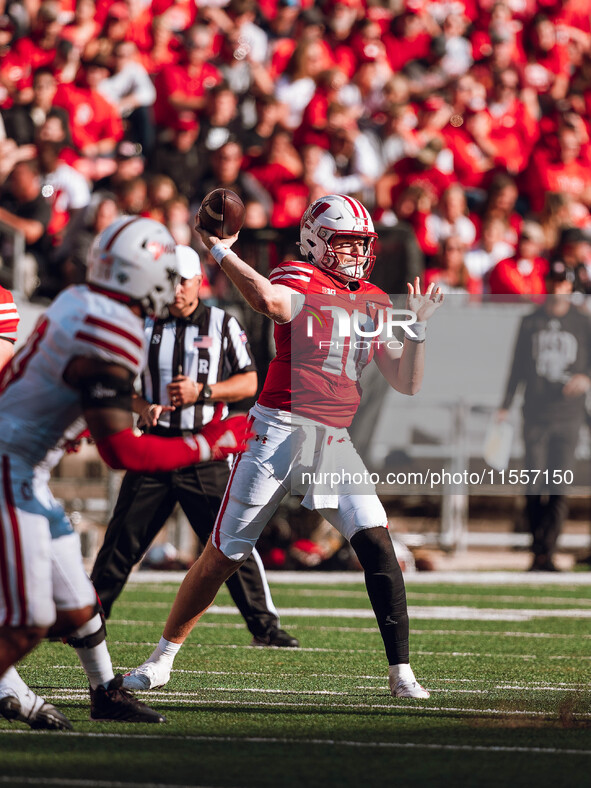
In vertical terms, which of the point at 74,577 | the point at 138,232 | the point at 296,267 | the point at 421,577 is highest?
the point at 138,232

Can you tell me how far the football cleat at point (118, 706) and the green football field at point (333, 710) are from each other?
51 mm

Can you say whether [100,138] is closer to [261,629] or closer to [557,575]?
[557,575]

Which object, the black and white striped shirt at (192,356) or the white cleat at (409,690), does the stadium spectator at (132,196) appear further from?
the white cleat at (409,690)

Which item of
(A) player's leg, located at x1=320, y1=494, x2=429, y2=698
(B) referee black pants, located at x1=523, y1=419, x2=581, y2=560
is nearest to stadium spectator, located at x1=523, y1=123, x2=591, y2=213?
(B) referee black pants, located at x1=523, y1=419, x2=581, y2=560

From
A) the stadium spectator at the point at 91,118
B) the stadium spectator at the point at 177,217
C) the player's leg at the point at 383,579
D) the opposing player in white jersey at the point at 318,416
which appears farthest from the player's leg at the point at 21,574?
the stadium spectator at the point at 91,118

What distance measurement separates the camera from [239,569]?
714cm

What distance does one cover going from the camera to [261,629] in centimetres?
719

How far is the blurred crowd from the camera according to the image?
503 inches

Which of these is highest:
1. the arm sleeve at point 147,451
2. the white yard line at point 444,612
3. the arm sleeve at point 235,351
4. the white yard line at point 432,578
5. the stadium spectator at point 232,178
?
the arm sleeve at point 147,451

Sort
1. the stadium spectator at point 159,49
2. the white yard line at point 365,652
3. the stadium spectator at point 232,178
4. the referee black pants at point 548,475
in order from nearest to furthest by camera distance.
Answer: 1. the white yard line at point 365,652
2. the referee black pants at point 548,475
3. the stadium spectator at point 232,178
4. the stadium spectator at point 159,49

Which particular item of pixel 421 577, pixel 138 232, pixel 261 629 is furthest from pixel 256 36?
pixel 138 232

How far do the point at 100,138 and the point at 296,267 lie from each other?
361 inches

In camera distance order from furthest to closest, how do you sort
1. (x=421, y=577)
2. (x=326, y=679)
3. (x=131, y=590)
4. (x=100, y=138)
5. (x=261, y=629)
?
1. (x=100, y=138)
2. (x=421, y=577)
3. (x=131, y=590)
4. (x=261, y=629)
5. (x=326, y=679)

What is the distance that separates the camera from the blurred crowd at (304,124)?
41.9ft
